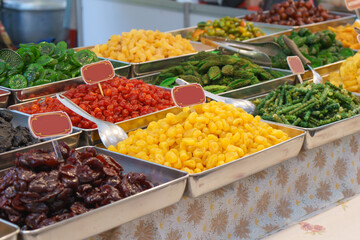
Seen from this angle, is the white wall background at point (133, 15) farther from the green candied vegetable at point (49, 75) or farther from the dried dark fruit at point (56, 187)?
the dried dark fruit at point (56, 187)

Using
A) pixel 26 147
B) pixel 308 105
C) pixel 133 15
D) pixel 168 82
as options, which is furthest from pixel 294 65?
pixel 133 15

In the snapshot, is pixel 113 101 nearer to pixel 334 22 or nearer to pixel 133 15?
A: pixel 334 22

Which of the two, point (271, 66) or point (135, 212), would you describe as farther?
point (271, 66)

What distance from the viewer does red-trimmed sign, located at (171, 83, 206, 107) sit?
201cm

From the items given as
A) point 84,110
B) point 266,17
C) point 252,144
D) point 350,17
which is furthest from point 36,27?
point 252,144

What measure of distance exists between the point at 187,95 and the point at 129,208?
0.65 metres

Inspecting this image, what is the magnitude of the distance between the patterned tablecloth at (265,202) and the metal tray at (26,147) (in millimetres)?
549

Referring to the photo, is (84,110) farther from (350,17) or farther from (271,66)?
(350,17)

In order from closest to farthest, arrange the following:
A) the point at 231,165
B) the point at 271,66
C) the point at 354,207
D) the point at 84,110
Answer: the point at 231,165, the point at 354,207, the point at 84,110, the point at 271,66

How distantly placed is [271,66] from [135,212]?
2105mm

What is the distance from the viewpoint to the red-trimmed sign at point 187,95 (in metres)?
2.01

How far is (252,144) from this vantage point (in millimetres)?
1982

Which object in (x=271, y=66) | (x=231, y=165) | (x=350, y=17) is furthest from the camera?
(x=350, y=17)

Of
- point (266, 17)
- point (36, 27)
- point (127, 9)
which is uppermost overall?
point (266, 17)
